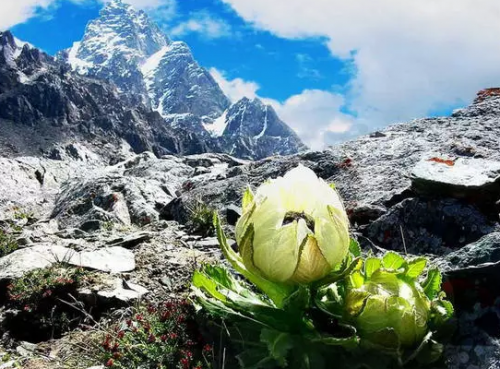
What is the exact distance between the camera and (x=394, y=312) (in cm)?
263

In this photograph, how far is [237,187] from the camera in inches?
395

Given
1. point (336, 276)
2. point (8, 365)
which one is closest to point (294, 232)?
point (336, 276)

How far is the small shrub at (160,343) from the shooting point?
377 cm

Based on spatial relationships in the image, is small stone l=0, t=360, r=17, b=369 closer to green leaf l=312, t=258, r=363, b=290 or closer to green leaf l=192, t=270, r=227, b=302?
green leaf l=192, t=270, r=227, b=302

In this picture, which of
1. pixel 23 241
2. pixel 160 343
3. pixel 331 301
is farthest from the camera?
pixel 23 241

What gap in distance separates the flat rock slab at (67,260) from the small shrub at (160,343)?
1.90 meters

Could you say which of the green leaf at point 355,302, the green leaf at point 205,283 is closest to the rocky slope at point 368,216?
the green leaf at point 355,302

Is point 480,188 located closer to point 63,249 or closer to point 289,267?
point 289,267

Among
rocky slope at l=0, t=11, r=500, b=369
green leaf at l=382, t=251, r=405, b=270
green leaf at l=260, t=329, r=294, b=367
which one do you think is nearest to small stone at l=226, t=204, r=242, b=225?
rocky slope at l=0, t=11, r=500, b=369

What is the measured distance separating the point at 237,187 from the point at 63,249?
382 cm

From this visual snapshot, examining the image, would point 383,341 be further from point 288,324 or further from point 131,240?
point 131,240

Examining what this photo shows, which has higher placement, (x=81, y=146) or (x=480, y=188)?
(x=81, y=146)

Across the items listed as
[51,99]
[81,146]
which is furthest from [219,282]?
[51,99]

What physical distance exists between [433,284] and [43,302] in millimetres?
4294
